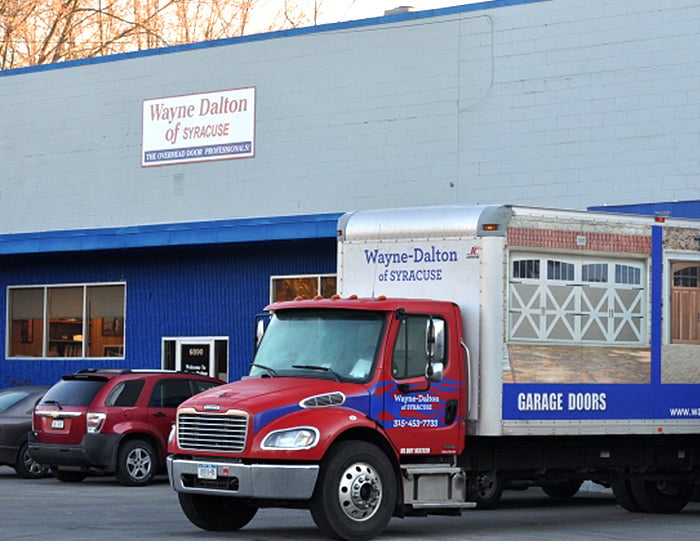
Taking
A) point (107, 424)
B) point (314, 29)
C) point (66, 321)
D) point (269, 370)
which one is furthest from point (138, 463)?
point (66, 321)

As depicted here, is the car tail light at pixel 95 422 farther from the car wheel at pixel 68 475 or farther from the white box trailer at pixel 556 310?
the white box trailer at pixel 556 310

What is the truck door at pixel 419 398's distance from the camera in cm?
1473

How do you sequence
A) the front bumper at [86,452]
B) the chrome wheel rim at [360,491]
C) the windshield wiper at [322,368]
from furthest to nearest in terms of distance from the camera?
1. the front bumper at [86,452]
2. the windshield wiper at [322,368]
3. the chrome wheel rim at [360,491]

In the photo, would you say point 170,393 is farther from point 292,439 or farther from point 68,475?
point 292,439

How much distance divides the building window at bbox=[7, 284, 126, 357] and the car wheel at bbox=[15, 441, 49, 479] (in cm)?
823

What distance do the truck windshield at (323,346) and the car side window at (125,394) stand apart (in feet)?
24.1

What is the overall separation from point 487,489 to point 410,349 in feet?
11.2

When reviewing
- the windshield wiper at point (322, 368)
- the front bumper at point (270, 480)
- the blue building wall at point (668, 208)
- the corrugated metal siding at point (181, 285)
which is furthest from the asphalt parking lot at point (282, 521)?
the corrugated metal siding at point (181, 285)

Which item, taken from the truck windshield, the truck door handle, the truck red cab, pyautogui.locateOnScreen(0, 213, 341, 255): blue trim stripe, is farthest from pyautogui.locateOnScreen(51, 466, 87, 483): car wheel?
the truck door handle

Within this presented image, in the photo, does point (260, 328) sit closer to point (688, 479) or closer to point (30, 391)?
point (688, 479)

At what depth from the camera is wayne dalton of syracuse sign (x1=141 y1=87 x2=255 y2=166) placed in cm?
2970

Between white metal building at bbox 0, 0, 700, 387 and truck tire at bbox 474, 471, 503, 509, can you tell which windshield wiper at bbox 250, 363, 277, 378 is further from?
white metal building at bbox 0, 0, 700, 387

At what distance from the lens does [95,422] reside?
21875mm

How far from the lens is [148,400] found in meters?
22.7
